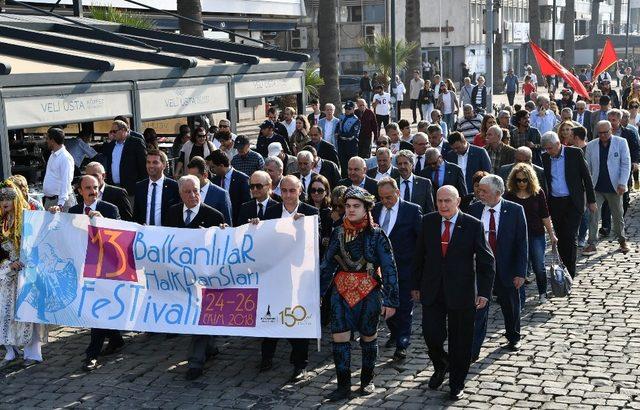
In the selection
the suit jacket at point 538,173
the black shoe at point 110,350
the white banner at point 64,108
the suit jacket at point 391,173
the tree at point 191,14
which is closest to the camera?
the black shoe at point 110,350

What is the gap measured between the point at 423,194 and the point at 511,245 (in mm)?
1673

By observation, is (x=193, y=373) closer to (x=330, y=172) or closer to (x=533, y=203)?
(x=533, y=203)

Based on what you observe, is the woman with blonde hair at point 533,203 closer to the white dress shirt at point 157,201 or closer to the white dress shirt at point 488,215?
the white dress shirt at point 488,215

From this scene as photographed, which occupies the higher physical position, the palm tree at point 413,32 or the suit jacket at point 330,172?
the palm tree at point 413,32

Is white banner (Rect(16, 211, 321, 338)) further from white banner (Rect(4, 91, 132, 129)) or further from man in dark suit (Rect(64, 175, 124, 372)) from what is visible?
white banner (Rect(4, 91, 132, 129))

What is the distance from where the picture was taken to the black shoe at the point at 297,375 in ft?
29.2

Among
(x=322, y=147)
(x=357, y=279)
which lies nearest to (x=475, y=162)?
(x=322, y=147)

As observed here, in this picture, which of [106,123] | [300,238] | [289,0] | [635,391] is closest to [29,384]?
[300,238]

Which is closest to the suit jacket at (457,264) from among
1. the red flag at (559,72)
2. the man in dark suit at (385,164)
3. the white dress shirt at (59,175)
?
the man in dark suit at (385,164)

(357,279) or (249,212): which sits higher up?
(249,212)

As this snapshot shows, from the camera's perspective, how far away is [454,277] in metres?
8.27

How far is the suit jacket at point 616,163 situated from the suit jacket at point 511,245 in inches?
198

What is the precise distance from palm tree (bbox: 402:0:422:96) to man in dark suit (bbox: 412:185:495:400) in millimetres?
32323

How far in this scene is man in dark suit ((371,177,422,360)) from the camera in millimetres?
9453
